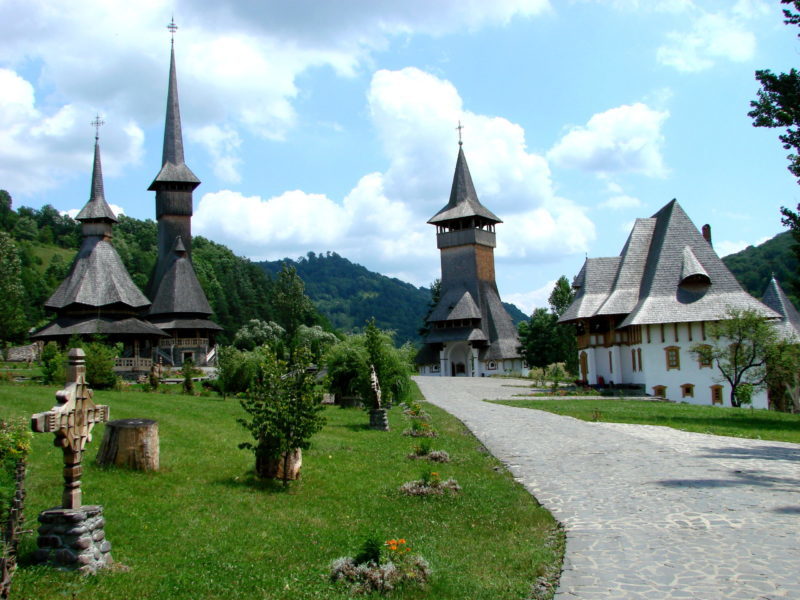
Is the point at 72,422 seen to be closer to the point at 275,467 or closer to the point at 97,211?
the point at 275,467

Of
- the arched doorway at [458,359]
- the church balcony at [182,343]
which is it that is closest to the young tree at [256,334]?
the arched doorway at [458,359]

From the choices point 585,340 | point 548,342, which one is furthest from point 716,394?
point 548,342

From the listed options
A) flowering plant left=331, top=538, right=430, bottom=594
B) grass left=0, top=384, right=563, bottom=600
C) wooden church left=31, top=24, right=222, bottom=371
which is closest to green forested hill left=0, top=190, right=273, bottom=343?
wooden church left=31, top=24, right=222, bottom=371

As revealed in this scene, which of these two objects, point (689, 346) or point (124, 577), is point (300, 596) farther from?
point (689, 346)

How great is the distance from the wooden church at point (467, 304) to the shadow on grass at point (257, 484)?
1925 inches

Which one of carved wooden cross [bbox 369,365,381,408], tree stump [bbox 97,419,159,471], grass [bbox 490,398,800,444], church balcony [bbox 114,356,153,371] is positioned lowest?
grass [bbox 490,398,800,444]

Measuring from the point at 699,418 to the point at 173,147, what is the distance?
44022mm

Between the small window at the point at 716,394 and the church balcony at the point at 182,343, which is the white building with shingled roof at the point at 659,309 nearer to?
the small window at the point at 716,394

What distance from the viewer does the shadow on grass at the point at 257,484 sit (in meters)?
10.00

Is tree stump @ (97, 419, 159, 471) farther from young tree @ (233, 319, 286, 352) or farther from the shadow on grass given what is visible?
young tree @ (233, 319, 286, 352)

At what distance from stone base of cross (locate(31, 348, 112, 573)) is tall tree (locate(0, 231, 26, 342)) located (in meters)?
48.0

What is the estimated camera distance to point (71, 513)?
247 inches

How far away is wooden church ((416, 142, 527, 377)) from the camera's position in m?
59.6

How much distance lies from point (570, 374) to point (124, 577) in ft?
167
